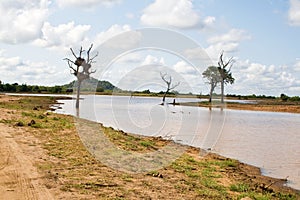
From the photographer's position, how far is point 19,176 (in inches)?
322

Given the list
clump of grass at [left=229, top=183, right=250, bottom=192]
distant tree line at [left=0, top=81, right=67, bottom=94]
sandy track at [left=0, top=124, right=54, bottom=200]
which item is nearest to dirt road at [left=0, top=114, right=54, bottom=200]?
sandy track at [left=0, top=124, right=54, bottom=200]

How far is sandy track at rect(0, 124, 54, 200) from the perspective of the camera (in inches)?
276

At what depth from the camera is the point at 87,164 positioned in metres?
10.1

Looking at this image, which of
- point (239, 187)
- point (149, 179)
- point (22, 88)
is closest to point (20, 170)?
point (149, 179)

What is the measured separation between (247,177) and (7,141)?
8.29m

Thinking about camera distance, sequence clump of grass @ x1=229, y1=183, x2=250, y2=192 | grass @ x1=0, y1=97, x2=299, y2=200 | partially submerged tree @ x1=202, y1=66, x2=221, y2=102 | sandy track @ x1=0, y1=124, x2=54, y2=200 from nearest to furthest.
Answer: sandy track @ x1=0, y1=124, x2=54, y2=200 < grass @ x1=0, y1=97, x2=299, y2=200 < clump of grass @ x1=229, y1=183, x2=250, y2=192 < partially submerged tree @ x1=202, y1=66, x2=221, y2=102

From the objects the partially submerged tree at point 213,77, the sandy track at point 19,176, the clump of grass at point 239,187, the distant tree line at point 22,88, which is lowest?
the clump of grass at point 239,187

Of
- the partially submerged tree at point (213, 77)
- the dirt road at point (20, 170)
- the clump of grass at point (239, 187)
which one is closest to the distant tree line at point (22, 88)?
the partially submerged tree at point (213, 77)

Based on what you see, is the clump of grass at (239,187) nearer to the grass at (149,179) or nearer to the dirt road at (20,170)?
the grass at (149,179)

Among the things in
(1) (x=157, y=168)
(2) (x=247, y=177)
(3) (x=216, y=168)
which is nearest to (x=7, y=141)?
(1) (x=157, y=168)

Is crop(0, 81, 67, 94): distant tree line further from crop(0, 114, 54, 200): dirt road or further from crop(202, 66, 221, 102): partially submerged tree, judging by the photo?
crop(0, 114, 54, 200): dirt road

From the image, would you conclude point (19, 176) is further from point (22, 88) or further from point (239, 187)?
point (22, 88)

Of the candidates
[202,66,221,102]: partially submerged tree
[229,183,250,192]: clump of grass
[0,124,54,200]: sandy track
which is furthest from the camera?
[202,66,221,102]: partially submerged tree

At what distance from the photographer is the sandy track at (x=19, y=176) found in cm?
700
